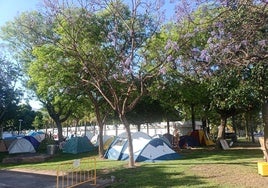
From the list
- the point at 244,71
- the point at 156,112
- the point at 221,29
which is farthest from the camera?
the point at 156,112

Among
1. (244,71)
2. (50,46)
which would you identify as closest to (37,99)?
(50,46)

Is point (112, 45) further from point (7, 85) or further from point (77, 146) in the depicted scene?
point (7, 85)

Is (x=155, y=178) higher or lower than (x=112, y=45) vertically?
lower

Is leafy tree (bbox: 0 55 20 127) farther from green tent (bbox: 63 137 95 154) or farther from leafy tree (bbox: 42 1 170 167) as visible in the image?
leafy tree (bbox: 42 1 170 167)

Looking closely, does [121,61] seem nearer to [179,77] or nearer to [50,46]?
[50,46]

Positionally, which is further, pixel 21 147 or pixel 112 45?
pixel 21 147

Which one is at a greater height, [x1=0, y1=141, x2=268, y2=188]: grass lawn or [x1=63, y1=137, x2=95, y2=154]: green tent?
[x1=63, y1=137, x2=95, y2=154]: green tent

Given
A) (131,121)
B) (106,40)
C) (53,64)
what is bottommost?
(131,121)

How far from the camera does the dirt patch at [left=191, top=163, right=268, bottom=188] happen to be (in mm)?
9475

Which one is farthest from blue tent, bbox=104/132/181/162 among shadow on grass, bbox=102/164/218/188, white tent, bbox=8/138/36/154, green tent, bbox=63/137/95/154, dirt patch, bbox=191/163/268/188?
white tent, bbox=8/138/36/154

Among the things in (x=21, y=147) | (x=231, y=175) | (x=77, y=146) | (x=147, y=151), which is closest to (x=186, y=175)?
(x=231, y=175)

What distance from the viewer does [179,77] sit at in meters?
18.2

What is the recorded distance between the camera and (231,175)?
10750 mm

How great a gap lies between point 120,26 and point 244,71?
21.2ft
